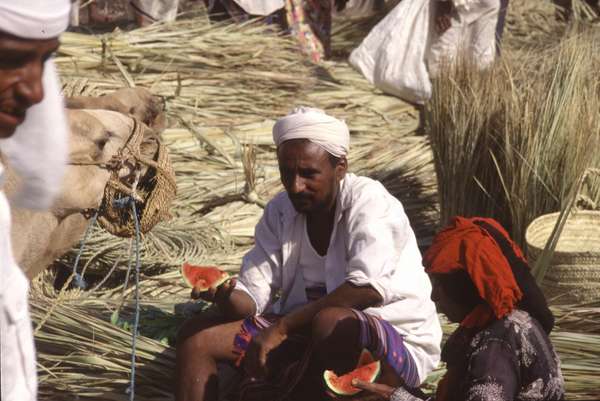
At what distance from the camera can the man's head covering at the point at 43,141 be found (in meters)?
1.62

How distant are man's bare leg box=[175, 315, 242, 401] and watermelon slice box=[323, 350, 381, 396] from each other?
1.35 ft

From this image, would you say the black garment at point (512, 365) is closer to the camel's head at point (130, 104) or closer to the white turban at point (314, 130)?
the white turban at point (314, 130)

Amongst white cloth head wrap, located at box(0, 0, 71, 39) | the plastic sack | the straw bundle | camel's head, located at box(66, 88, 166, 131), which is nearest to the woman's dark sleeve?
camel's head, located at box(66, 88, 166, 131)

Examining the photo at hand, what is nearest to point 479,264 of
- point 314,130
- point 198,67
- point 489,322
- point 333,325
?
point 489,322

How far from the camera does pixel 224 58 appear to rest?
6.48m

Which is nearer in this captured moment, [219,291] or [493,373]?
[493,373]

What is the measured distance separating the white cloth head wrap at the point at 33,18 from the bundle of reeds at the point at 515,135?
11.3ft

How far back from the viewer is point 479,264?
281 cm

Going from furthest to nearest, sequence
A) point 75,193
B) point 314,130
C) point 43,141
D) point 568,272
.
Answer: point 568,272 < point 314,130 < point 75,193 < point 43,141

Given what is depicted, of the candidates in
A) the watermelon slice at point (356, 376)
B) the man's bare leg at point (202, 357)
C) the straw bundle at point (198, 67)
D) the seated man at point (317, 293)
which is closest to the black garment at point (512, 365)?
the watermelon slice at point (356, 376)

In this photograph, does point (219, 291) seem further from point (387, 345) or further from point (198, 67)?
point (198, 67)

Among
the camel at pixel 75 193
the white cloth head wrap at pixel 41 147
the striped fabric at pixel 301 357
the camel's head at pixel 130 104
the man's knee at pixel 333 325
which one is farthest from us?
the striped fabric at pixel 301 357

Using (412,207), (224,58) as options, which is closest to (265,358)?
(412,207)

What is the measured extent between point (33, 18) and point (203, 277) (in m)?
1.99
